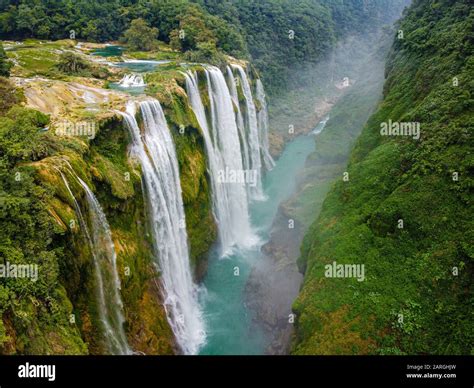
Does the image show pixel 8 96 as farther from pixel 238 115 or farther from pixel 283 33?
pixel 283 33

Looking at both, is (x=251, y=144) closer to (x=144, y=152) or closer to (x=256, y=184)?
(x=256, y=184)

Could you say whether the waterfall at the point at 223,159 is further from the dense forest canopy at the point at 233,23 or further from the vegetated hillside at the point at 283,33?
the vegetated hillside at the point at 283,33

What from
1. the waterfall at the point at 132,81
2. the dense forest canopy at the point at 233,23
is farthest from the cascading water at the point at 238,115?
the waterfall at the point at 132,81

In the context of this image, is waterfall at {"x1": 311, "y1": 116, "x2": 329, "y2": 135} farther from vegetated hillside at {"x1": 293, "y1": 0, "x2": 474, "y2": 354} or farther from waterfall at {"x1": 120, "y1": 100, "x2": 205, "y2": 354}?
waterfall at {"x1": 120, "y1": 100, "x2": 205, "y2": 354}

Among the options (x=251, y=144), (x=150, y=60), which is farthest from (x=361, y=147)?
(x=150, y=60)

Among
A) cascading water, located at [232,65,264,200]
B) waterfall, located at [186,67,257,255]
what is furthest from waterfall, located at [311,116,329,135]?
waterfall, located at [186,67,257,255]

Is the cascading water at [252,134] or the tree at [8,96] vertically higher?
the cascading water at [252,134]

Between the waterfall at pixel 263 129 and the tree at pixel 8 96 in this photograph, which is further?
the waterfall at pixel 263 129

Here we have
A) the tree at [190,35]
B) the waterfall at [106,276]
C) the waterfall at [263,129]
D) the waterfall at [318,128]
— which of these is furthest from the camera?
the waterfall at [318,128]
